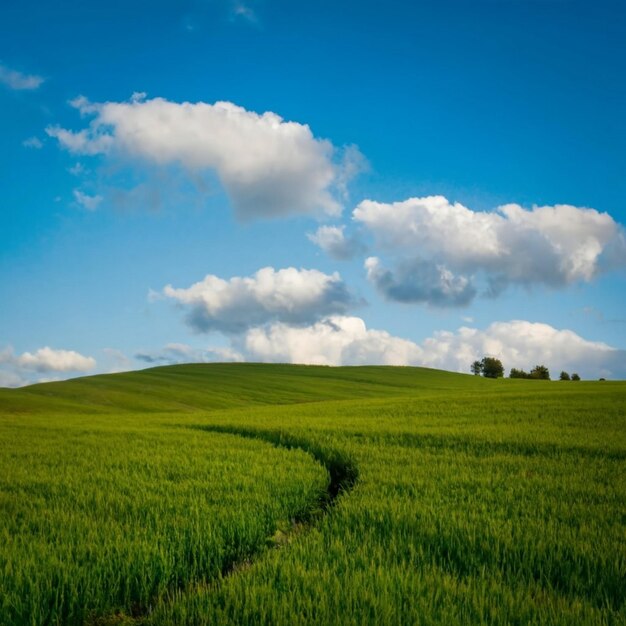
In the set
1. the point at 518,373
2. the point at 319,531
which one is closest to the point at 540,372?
the point at 518,373

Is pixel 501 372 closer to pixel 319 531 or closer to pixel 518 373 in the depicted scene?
pixel 518 373

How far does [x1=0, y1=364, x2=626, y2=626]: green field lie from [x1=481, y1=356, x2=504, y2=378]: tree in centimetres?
11462

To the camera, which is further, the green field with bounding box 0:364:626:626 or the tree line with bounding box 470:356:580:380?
the tree line with bounding box 470:356:580:380

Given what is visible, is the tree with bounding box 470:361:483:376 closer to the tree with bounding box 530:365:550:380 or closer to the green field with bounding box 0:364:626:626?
Result: the tree with bounding box 530:365:550:380

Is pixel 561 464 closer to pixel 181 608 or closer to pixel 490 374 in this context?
pixel 181 608

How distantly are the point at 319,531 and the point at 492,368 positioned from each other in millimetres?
127844

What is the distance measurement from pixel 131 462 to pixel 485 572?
31.3 ft

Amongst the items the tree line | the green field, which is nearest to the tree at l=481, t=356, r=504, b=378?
the tree line

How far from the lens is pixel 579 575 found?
5.64 m

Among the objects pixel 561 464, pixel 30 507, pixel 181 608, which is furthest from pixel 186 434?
pixel 181 608

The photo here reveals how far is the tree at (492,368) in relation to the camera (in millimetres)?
125250

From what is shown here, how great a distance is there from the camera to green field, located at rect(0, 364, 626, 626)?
4816 millimetres

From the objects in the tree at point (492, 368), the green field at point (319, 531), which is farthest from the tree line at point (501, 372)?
the green field at point (319, 531)

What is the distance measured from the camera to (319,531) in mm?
7031
